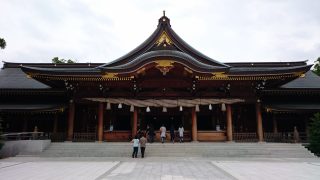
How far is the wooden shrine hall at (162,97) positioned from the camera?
61.5ft

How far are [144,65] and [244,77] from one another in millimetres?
7660

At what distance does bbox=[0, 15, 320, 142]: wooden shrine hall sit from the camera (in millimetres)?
18734

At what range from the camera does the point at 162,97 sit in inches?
792

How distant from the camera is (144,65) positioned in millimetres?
18500

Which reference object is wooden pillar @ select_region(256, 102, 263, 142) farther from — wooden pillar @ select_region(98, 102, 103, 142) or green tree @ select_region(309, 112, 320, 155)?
wooden pillar @ select_region(98, 102, 103, 142)

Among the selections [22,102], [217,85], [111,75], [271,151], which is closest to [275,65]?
[217,85]

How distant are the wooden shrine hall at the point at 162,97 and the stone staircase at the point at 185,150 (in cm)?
196

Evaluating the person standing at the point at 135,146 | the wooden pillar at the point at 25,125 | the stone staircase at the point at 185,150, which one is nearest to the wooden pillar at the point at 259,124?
the stone staircase at the point at 185,150

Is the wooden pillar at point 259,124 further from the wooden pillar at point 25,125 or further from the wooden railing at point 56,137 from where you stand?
the wooden pillar at point 25,125

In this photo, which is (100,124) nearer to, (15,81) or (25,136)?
(25,136)

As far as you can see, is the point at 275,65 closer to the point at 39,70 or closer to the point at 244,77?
the point at 244,77

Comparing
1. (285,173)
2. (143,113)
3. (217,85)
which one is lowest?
(285,173)

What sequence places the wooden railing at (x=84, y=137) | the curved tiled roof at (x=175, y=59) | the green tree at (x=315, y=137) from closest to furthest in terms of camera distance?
the green tree at (x=315, y=137)
the curved tiled roof at (x=175, y=59)
the wooden railing at (x=84, y=137)

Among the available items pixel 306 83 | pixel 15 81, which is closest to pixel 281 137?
pixel 306 83
